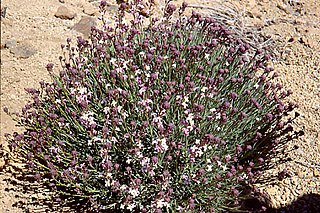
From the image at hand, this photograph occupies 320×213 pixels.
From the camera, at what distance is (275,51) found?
570 cm

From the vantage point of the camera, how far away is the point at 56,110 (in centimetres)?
404

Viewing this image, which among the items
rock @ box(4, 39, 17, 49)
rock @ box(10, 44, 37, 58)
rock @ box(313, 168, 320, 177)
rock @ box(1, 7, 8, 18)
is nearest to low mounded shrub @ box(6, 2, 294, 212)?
rock @ box(313, 168, 320, 177)

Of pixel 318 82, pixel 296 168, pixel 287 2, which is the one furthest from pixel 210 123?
pixel 287 2

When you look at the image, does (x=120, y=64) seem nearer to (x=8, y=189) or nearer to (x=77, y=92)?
(x=77, y=92)

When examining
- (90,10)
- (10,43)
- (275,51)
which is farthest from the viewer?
(90,10)

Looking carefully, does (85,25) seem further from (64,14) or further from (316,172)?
(316,172)

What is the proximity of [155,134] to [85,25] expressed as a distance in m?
2.92

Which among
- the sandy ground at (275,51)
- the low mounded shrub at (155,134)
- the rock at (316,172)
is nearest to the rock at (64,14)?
the sandy ground at (275,51)

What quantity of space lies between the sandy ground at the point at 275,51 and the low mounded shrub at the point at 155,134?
0.50 metres

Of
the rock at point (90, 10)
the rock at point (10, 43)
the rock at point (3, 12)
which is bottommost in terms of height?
the rock at point (10, 43)

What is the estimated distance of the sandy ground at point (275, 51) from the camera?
3969mm

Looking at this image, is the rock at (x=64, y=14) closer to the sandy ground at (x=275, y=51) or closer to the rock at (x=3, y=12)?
the sandy ground at (x=275, y=51)

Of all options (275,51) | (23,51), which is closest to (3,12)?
(23,51)

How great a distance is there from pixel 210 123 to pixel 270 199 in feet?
3.59
